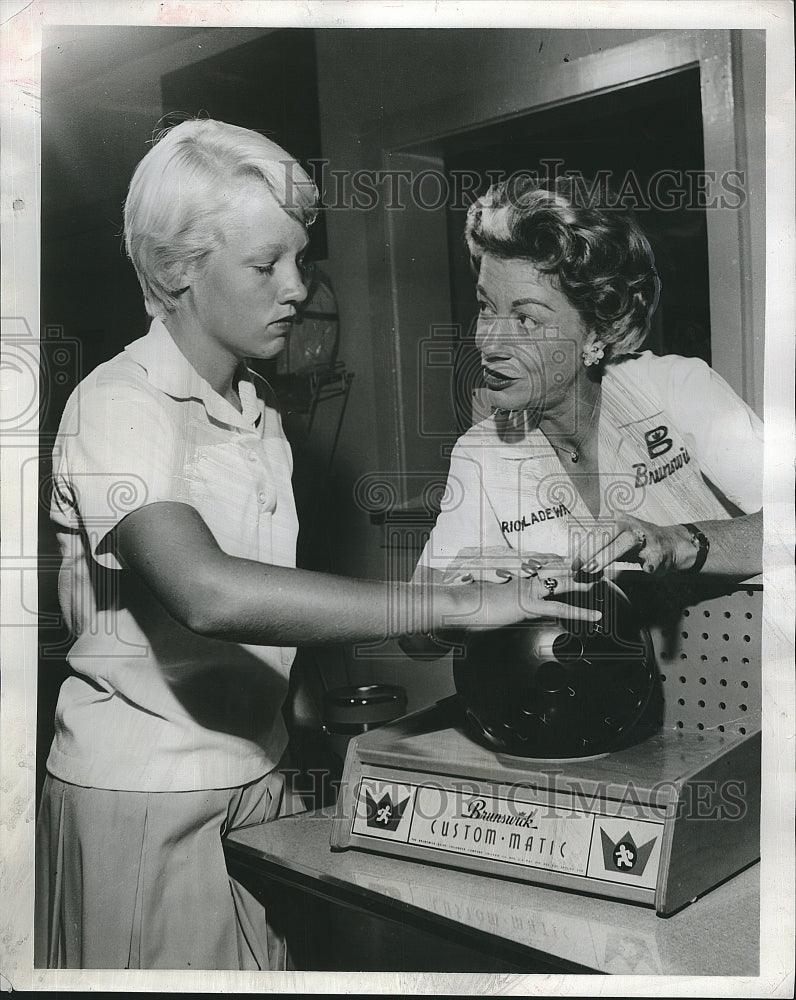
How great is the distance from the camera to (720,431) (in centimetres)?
129

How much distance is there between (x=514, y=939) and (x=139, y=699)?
63 centimetres

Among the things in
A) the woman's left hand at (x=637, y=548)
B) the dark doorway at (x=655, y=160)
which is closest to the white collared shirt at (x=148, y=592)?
the woman's left hand at (x=637, y=548)

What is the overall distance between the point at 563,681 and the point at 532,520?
24cm

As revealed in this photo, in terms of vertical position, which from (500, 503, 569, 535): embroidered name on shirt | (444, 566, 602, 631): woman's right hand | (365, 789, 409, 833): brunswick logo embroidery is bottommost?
(365, 789, 409, 833): brunswick logo embroidery

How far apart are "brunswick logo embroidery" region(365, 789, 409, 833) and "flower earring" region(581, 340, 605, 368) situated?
0.69m

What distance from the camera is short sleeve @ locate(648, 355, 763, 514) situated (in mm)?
1286

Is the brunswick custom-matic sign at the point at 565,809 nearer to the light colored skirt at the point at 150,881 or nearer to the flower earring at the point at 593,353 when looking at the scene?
the light colored skirt at the point at 150,881

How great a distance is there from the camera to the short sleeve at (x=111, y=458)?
1293 millimetres

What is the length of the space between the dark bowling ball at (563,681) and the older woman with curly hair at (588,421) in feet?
0.31

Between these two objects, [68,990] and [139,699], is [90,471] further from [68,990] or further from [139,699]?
[68,990]

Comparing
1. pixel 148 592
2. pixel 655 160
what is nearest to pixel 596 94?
pixel 655 160

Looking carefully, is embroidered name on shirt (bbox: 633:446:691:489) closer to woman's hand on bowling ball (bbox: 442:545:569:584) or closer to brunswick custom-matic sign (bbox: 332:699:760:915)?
woman's hand on bowling ball (bbox: 442:545:569:584)

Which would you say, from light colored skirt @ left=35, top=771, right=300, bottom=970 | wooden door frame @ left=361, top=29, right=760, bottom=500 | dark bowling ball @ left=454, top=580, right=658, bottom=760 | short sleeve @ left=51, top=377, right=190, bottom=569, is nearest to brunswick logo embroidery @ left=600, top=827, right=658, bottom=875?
dark bowling ball @ left=454, top=580, right=658, bottom=760

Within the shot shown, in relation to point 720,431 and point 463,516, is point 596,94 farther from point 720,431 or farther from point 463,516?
point 463,516
